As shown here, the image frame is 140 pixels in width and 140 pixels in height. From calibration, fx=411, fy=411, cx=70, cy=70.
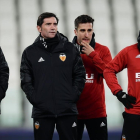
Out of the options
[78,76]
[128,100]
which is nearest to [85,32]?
[78,76]

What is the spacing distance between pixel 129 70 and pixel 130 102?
357 mm

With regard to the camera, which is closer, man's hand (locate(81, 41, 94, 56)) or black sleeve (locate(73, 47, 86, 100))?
black sleeve (locate(73, 47, 86, 100))

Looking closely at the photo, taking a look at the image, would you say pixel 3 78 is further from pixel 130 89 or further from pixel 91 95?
pixel 130 89

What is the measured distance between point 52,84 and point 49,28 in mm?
628

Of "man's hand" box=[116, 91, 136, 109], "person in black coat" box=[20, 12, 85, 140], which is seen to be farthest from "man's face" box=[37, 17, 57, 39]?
"man's hand" box=[116, 91, 136, 109]

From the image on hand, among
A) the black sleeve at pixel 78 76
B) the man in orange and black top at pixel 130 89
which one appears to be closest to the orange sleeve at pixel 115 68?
the man in orange and black top at pixel 130 89

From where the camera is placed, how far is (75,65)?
14.6ft

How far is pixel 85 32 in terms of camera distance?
4.93 meters

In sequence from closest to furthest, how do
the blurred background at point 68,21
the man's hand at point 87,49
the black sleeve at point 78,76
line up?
the black sleeve at point 78,76 < the man's hand at point 87,49 < the blurred background at point 68,21

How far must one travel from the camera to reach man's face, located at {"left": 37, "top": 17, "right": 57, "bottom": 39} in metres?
4.46

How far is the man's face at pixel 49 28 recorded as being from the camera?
175 inches

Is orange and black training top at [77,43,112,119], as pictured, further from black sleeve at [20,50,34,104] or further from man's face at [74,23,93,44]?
black sleeve at [20,50,34,104]

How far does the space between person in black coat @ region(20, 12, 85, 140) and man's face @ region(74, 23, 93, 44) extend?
1.70 ft

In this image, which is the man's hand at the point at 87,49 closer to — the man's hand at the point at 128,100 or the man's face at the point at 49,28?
the man's face at the point at 49,28
